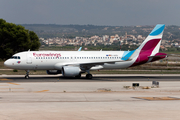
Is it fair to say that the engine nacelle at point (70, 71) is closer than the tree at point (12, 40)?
Yes

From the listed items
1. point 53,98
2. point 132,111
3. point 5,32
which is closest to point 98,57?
point 53,98

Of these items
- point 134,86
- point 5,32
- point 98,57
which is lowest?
point 134,86

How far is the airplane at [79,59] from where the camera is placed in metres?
38.8

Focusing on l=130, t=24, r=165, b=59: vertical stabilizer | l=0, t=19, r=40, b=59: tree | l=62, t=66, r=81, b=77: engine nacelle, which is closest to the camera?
l=62, t=66, r=81, b=77: engine nacelle

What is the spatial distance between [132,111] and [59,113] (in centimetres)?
448

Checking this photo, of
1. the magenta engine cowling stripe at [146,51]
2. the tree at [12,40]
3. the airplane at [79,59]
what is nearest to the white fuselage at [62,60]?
the airplane at [79,59]

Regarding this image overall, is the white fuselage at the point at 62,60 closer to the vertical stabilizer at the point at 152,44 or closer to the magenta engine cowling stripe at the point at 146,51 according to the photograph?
the magenta engine cowling stripe at the point at 146,51

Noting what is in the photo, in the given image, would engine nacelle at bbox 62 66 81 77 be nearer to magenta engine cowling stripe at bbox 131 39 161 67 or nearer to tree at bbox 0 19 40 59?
magenta engine cowling stripe at bbox 131 39 161 67

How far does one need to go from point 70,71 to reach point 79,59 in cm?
354

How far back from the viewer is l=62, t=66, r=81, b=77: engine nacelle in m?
37.8

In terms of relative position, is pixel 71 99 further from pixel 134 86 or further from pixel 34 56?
pixel 34 56

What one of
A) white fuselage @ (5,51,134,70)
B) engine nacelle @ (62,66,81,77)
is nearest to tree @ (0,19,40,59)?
white fuselage @ (5,51,134,70)

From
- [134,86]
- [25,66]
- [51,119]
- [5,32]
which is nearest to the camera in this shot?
[51,119]

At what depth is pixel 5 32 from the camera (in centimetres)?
7769
